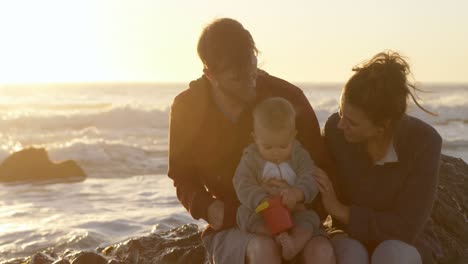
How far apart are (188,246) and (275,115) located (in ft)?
5.85

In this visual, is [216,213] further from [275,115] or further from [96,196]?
[96,196]

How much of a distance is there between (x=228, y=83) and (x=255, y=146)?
0.39 meters

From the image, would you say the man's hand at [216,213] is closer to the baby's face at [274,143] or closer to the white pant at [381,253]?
the baby's face at [274,143]

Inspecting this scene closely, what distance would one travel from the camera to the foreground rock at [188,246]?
508 centimetres

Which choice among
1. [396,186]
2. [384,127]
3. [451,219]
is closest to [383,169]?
[396,186]

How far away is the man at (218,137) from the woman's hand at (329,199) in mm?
206

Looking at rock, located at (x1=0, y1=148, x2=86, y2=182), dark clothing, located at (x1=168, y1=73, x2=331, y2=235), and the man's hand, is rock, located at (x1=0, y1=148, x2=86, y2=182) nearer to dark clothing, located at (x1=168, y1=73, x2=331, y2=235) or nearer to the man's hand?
dark clothing, located at (x1=168, y1=73, x2=331, y2=235)

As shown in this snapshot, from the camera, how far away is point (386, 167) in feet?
13.4

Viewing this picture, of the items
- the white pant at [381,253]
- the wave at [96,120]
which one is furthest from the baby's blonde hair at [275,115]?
the wave at [96,120]

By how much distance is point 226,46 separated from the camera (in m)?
3.84

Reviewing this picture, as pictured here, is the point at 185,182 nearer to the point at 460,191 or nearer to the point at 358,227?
the point at 358,227

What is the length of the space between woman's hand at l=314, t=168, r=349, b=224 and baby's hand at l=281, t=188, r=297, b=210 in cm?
21

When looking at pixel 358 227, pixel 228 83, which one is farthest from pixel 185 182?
pixel 358 227

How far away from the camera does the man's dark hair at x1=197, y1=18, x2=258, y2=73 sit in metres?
3.83
